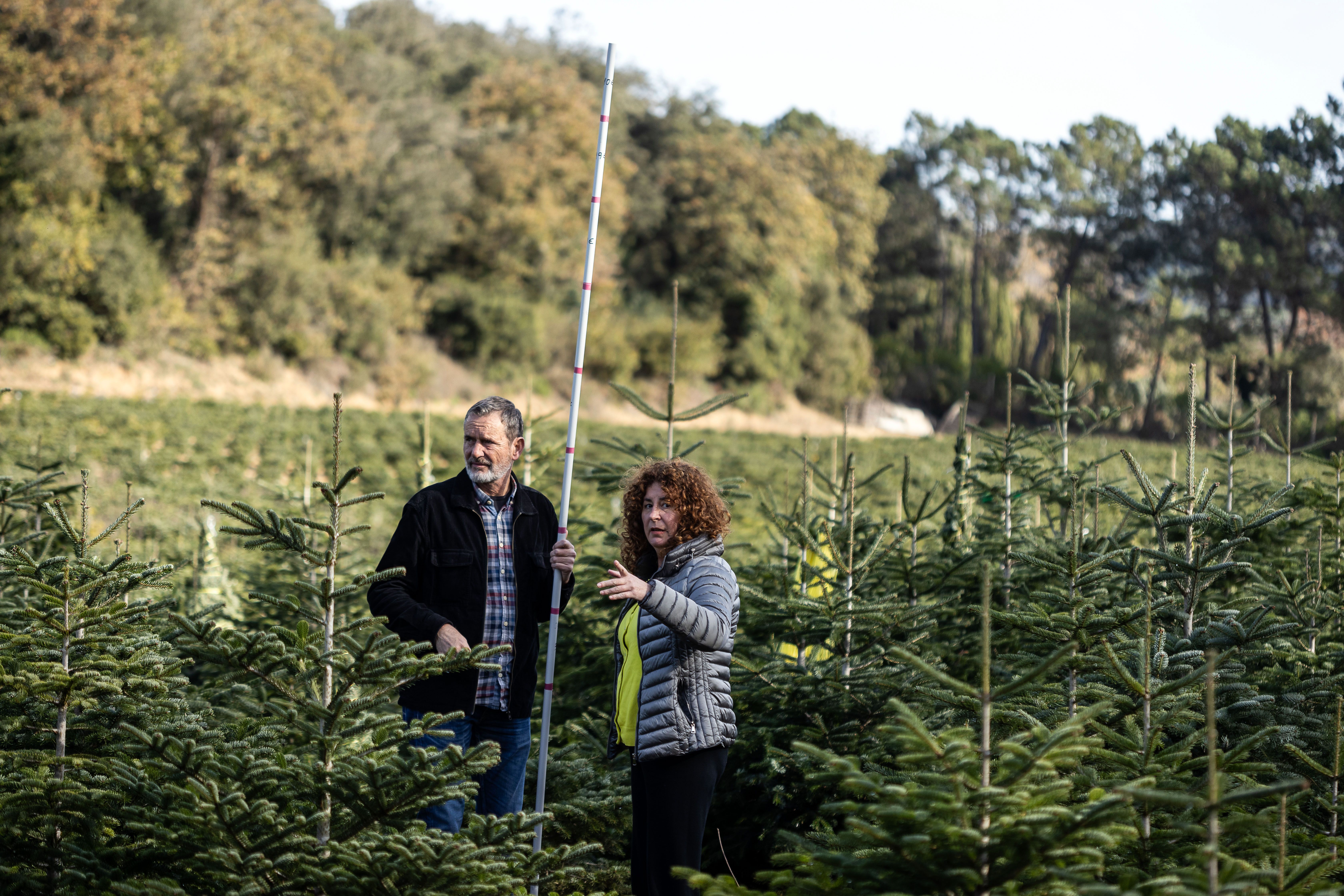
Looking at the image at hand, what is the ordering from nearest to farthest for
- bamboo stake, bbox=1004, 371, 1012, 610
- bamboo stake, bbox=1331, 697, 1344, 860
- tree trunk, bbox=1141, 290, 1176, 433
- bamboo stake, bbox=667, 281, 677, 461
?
1. bamboo stake, bbox=1331, 697, 1344, 860
2. bamboo stake, bbox=667, 281, 677, 461
3. bamboo stake, bbox=1004, 371, 1012, 610
4. tree trunk, bbox=1141, 290, 1176, 433

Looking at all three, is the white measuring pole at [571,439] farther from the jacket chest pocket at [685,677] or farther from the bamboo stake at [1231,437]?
the bamboo stake at [1231,437]

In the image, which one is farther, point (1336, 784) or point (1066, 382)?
point (1066, 382)

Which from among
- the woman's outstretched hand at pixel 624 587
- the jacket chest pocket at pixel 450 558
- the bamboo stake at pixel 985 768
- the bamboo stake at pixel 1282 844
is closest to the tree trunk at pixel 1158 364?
the bamboo stake at pixel 1282 844

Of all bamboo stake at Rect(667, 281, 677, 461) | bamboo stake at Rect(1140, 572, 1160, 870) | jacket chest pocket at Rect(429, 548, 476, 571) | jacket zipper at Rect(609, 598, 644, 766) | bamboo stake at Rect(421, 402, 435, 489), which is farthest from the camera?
bamboo stake at Rect(421, 402, 435, 489)

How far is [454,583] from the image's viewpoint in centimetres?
392

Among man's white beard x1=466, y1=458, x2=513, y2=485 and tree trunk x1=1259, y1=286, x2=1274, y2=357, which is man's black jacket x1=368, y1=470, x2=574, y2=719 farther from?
tree trunk x1=1259, y1=286, x2=1274, y2=357

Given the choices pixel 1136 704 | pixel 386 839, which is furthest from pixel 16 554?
pixel 1136 704

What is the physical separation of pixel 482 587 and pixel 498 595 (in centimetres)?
8

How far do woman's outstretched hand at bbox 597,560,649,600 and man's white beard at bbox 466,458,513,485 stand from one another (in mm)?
858

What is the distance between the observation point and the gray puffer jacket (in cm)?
338

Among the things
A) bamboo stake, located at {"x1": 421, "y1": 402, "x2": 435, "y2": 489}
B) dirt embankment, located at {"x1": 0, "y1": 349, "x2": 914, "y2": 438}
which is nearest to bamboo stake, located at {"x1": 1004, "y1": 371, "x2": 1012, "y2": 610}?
bamboo stake, located at {"x1": 421, "y1": 402, "x2": 435, "y2": 489}

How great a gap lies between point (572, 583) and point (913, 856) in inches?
72.8

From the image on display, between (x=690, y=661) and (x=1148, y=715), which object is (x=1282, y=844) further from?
(x=690, y=661)

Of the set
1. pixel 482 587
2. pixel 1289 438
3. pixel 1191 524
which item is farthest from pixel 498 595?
pixel 1289 438
